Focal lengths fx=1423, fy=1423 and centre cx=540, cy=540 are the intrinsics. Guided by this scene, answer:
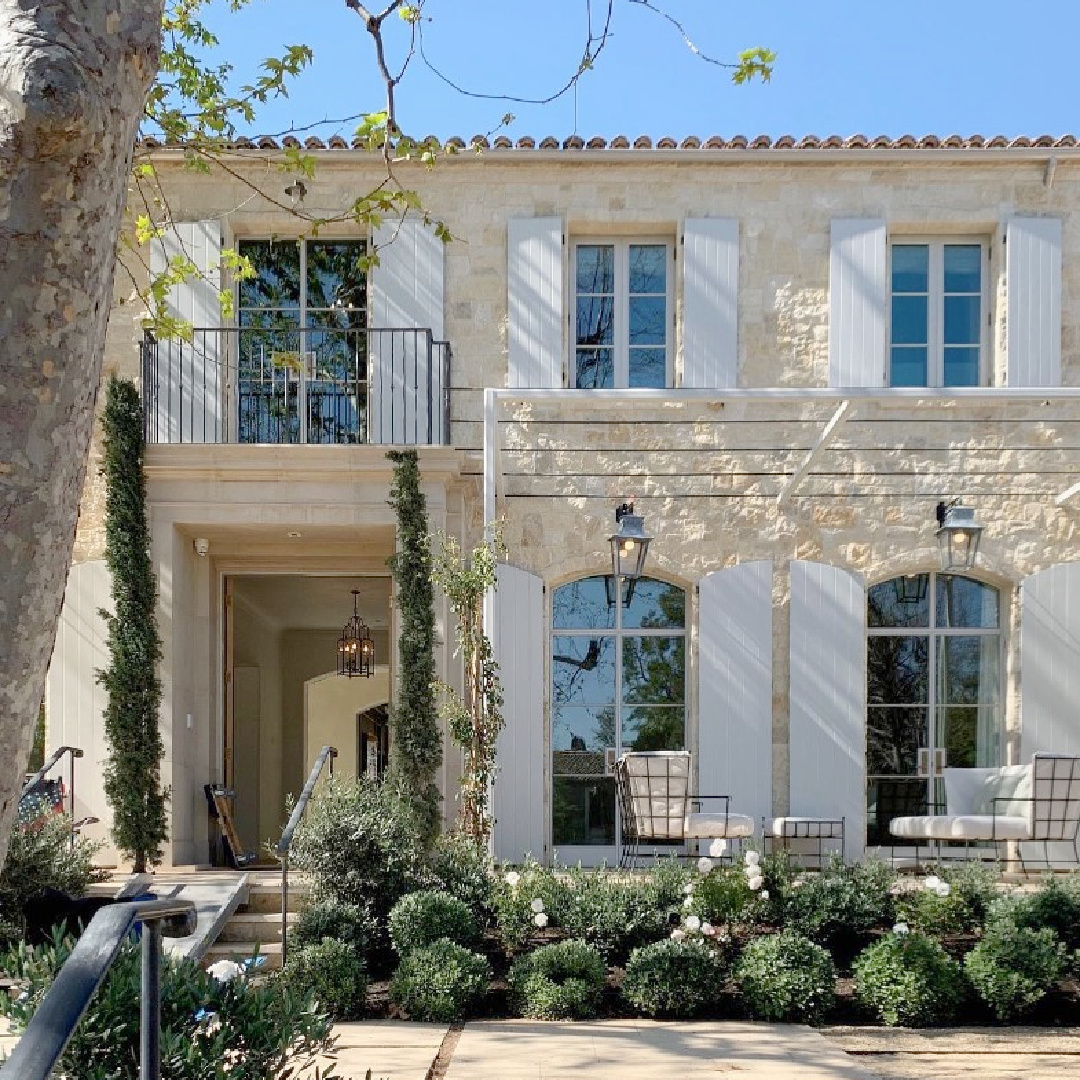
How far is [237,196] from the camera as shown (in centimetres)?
1099

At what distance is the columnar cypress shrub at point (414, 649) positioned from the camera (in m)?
10.3

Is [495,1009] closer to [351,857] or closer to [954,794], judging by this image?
[351,857]

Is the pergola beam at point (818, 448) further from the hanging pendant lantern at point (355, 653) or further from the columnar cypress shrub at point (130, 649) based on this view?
the columnar cypress shrub at point (130, 649)

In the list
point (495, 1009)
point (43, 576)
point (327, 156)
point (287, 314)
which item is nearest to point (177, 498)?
point (287, 314)

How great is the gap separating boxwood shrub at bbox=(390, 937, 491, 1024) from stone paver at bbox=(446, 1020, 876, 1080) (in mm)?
159

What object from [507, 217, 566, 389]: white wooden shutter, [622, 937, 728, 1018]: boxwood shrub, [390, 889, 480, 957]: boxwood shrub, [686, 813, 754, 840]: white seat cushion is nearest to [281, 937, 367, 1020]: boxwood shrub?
[390, 889, 480, 957]: boxwood shrub

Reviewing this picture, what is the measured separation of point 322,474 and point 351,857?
11.3ft

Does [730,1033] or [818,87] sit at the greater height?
[818,87]

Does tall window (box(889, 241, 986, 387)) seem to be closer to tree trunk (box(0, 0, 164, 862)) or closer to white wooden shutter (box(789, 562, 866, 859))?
white wooden shutter (box(789, 562, 866, 859))

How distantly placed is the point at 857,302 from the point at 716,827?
4243 mm

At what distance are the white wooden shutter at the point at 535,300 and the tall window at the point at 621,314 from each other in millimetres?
348

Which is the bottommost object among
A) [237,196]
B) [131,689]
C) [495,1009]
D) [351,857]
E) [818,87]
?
[495,1009]

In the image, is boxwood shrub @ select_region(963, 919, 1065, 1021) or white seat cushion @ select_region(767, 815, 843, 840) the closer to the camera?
boxwood shrub @ select_region(963, 919, 1065, 1021)

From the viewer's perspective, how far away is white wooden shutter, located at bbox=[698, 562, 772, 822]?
10688 mm
